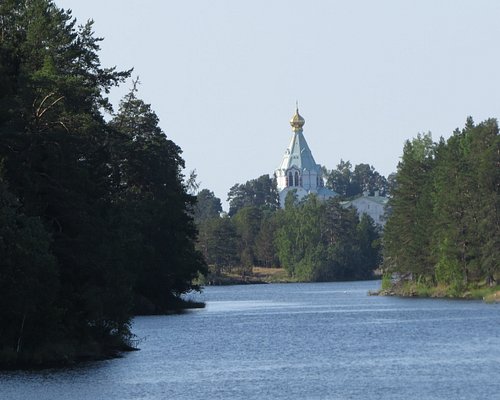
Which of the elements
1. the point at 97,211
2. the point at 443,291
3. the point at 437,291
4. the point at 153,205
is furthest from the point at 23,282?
the point at 437,291

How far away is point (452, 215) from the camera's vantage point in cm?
11100

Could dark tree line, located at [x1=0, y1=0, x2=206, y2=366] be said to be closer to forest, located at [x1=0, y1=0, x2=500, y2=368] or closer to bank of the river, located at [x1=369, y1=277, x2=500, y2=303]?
forest, located at [x1=0, y1=0, x2=500, y2=368]

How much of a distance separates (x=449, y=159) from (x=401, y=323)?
133 ft

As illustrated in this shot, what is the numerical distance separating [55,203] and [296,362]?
1158 cm

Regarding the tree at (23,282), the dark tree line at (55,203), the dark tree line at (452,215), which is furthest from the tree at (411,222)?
the tree at (23,282)

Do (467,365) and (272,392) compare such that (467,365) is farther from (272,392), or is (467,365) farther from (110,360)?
(110,360)

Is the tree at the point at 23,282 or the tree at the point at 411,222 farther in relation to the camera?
the tree at the point at 411,222

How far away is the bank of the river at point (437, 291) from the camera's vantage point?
348ft

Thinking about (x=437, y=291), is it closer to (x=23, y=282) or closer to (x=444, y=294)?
(x=444, y=294)

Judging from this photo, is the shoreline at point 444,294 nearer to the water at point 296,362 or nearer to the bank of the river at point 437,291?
the bank of the river at point 437,291

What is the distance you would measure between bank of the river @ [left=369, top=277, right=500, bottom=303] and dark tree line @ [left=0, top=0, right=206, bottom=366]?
3789 centimetres

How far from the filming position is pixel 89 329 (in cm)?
5709

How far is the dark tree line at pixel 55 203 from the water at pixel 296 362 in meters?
2.00

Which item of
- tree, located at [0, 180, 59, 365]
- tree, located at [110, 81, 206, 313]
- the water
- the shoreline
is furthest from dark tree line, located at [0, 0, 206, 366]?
the shoreline
